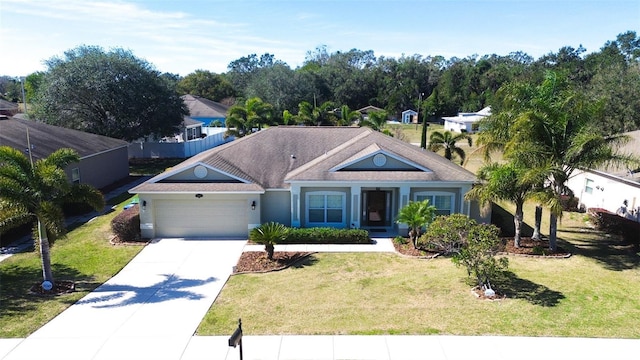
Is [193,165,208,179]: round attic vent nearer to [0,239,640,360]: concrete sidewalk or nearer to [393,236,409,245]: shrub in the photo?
[0,239,640,360]: concrete sidewalk

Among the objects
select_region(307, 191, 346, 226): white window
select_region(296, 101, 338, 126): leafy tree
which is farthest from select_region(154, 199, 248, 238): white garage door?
select_region(296, 101, 338, 126): leafy tree

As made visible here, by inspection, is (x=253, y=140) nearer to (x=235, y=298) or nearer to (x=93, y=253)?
(x=93, y=253)

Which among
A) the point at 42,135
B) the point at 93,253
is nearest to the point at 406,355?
the point at 93,253

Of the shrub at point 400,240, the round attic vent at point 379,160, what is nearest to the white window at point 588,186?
the shrub at point 400,240

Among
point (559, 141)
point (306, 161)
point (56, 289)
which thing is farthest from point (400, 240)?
point (56, 289)

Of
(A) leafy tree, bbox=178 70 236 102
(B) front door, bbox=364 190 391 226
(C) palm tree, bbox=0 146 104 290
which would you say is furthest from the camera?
(A) leafy tree, bbox=178 70 236 102

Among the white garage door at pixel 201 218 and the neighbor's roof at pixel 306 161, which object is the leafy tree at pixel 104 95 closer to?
the neighbor's roof at pixel 306 161

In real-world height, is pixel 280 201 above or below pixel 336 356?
above
